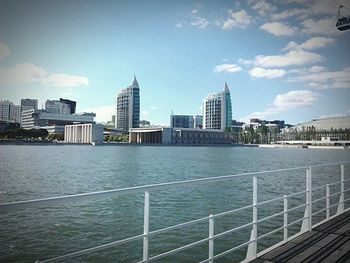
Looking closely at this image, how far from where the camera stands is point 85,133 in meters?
174

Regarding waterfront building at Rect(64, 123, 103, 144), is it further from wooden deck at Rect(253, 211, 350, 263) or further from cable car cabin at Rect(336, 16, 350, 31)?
wooden deck at Rect(253, 211, 350, 263)

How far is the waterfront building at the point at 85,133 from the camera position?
16788 cm

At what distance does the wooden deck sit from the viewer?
4844 mm

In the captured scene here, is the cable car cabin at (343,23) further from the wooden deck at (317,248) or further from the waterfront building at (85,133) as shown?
the waterfront building at (85,133)

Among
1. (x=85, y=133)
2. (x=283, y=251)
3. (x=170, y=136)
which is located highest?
(x=85, y=133)

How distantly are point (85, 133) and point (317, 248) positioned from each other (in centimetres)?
17769

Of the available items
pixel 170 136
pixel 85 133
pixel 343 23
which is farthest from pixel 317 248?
pixel 170 136

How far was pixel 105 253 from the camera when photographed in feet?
33.5

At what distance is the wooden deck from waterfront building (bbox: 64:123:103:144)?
16648cm

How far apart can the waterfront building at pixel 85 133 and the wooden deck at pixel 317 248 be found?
546 feet

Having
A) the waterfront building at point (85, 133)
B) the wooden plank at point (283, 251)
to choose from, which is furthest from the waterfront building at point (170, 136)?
the wooden plank at point (283, 251)

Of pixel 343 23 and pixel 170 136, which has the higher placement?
pixel 343 23

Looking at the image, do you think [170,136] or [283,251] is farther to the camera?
[170,136]

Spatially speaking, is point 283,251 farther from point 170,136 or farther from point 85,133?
point 170,136
